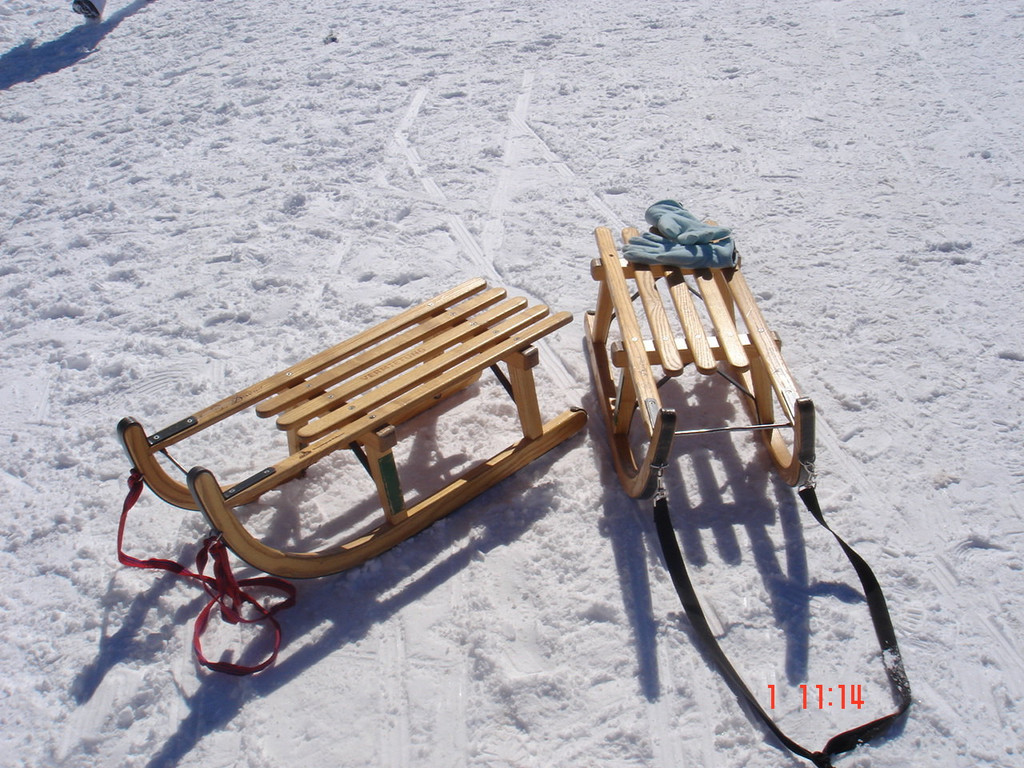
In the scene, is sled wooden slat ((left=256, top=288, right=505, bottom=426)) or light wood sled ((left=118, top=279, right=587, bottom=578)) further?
sled wooden slat ((left=256, top=288, right=505, bottom=426))

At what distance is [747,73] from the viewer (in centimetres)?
602

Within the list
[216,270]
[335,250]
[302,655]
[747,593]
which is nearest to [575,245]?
[335,250]

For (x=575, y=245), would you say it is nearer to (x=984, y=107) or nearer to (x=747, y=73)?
(x=747, y=73)

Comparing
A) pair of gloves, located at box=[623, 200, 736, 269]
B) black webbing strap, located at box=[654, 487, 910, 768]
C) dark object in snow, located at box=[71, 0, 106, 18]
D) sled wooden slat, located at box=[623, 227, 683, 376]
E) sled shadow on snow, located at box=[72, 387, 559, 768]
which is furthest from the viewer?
dark object in snow, located at box=[71, 0, 106, 18]

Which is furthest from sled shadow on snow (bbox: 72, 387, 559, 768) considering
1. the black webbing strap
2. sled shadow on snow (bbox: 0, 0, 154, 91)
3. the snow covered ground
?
sled shadow on snow (bbox: 0, 0, 154, 91)

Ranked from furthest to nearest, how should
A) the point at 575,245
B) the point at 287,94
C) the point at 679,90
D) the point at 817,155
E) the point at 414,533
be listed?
the point at 287,94
the point at 679,90
the point at 817,155
the point at 575,245
the point at 414,533

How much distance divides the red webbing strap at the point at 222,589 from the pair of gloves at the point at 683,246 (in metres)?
1.89

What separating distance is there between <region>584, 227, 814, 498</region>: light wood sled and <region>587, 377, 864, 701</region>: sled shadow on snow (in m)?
0.12

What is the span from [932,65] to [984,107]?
0.68 metres

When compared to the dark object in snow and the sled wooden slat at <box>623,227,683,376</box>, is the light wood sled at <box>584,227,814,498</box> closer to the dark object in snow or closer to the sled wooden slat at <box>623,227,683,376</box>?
the sled wooden slat at <box>623,227,683,376</box>

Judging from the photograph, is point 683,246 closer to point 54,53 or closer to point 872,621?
point 872,621

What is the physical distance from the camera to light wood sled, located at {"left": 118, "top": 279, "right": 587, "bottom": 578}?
268 centimetres
